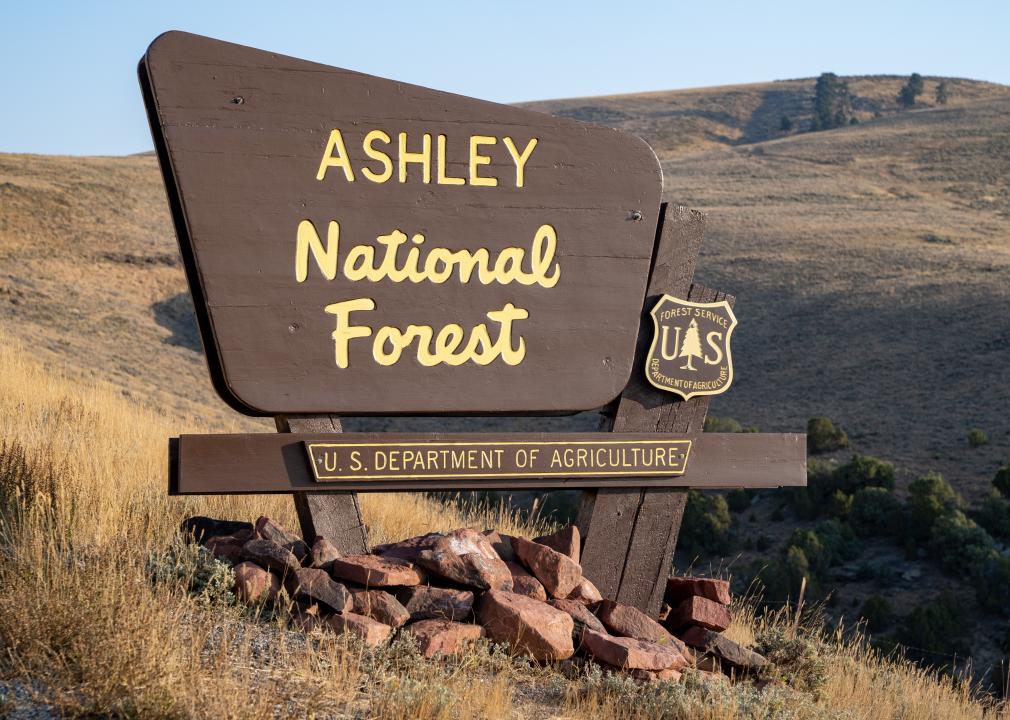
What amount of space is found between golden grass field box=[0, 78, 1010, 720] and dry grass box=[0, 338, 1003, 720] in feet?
0.05

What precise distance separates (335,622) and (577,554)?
179 centimetres

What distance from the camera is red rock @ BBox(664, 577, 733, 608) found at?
634 cm

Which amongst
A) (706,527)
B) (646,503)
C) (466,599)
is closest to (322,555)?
(466,599)

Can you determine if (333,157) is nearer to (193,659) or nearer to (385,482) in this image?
(385,482)

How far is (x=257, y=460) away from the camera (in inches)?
212

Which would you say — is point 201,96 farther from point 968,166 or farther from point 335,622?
point 968,166

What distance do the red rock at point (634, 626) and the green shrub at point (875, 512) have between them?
1620 cm

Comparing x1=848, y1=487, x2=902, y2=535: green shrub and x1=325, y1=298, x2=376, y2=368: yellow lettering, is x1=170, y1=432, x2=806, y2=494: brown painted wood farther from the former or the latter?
x1=848, y1=487, x2=902, y2=535: green shrub

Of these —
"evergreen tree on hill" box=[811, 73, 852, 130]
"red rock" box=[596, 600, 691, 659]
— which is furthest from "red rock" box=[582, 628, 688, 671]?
"evergreen tree on hill" box=[811, 73, 852, 130]

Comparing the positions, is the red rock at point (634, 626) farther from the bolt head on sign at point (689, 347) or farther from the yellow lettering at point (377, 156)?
the yellow lettering at point (377, 156)

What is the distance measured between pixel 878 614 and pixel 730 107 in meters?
97.6

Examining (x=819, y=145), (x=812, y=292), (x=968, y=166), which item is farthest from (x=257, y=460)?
(x=819, y=145)

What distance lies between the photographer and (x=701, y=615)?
6.11 m

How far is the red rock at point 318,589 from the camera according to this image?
504 centimetres
